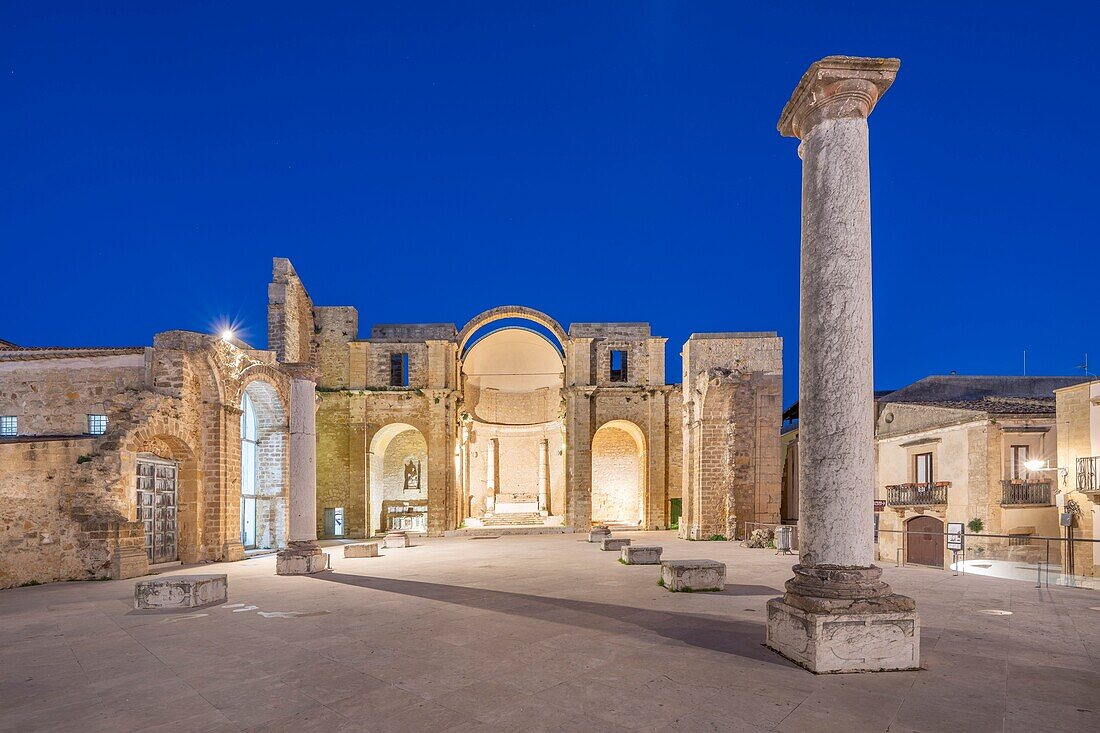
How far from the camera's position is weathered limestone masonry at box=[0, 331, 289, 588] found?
37.8ft

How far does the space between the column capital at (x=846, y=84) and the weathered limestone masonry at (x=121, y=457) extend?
1367 centimetres

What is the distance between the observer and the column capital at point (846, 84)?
5.52 metres

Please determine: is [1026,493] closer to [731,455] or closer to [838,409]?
[731,455]

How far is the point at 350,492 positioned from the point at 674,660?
830 inches

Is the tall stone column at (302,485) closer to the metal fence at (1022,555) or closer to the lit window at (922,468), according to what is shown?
the metal fence at (1022,555)

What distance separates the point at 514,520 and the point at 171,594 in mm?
18653

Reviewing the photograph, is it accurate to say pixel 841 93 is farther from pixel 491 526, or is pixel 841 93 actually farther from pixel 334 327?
pixel 334 327

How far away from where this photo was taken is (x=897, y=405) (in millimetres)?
23312

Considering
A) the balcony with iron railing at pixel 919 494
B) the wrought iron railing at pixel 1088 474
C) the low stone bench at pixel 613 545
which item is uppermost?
the wrought iron railing at pixel 1088 474

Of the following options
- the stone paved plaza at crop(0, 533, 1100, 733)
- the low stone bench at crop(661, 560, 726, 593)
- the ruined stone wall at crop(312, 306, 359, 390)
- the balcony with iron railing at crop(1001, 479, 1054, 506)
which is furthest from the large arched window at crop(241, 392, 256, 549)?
the balcony with iron railing at crop(1001, 479, 1054, 506)

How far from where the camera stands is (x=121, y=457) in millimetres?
12234

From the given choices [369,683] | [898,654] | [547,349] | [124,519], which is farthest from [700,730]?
[547,349]

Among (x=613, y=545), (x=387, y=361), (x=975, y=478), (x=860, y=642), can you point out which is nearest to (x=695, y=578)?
(x=860, y=642)

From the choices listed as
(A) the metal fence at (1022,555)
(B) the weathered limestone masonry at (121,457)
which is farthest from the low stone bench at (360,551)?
(A) the metal fence at (1022,555)
